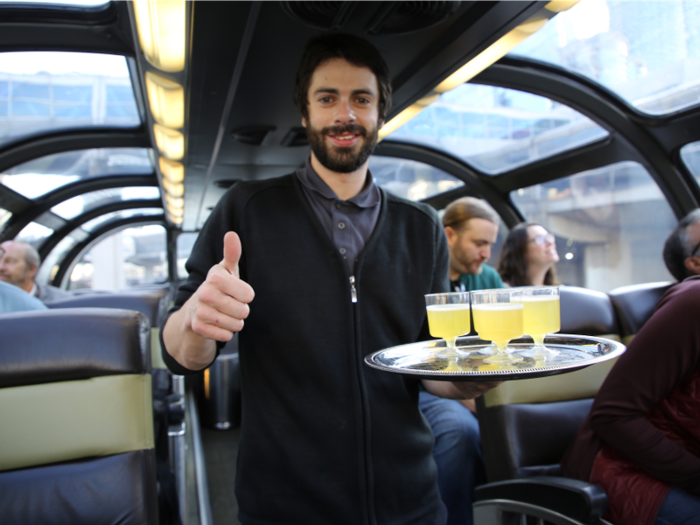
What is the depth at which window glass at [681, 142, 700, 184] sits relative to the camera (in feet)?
10.8

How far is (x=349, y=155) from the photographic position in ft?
4.99

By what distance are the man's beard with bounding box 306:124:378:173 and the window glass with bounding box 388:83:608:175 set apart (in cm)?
247

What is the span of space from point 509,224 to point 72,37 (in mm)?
4304

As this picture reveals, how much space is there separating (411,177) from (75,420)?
5.21m

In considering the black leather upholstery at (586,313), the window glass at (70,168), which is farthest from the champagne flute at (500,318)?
the window glass at (70,168)

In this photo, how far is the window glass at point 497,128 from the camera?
399 cm

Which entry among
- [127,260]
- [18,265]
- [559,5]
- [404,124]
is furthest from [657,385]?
[127,260]

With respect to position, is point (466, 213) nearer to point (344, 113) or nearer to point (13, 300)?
point (344, 113)

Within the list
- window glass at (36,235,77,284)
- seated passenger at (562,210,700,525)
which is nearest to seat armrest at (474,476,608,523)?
seated passenger at (562,210,700,525)

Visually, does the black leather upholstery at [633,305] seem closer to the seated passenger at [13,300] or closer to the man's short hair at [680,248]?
the man's short hair at [680,248]

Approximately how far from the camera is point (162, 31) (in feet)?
8.24

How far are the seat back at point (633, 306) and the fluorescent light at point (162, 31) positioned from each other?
2.67m

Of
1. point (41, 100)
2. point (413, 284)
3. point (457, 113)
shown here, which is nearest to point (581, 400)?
point (413, 284)

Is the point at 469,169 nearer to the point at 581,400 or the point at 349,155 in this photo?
the point at 581,400
